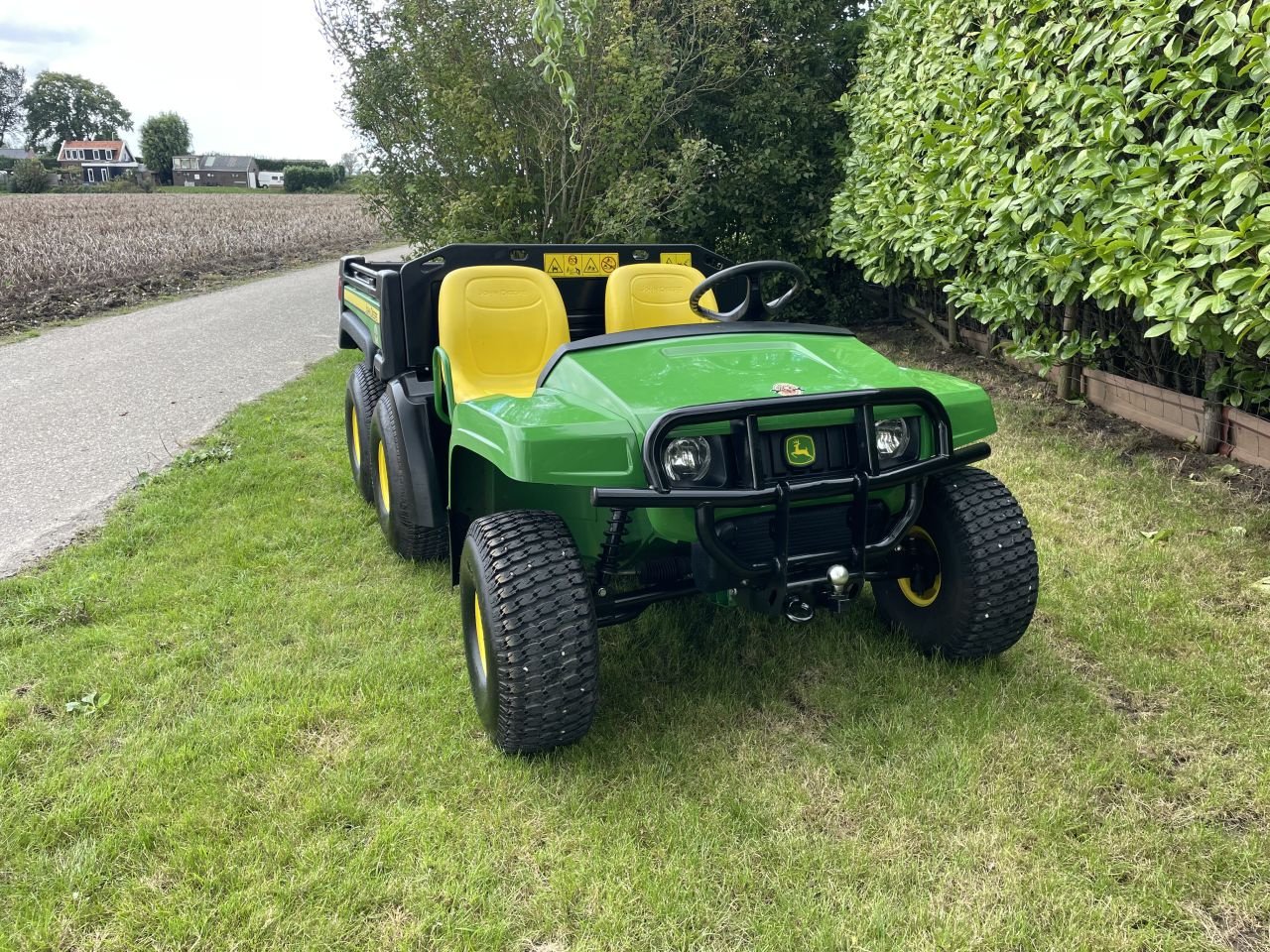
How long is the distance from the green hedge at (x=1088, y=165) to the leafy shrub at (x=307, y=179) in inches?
2246

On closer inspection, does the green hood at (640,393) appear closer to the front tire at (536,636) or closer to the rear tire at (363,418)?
the front tire at (536,636)

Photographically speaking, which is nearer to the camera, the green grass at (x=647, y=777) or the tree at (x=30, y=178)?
the green grass at (x=647, y=777)

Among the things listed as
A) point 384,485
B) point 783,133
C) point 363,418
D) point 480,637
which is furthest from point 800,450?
point 783,133

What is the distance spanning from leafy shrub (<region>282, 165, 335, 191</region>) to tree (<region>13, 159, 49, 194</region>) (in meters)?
13.3

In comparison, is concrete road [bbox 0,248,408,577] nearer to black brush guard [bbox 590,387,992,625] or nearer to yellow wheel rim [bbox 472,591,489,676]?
yellow wheel rim [bbox 472,591,489,676]

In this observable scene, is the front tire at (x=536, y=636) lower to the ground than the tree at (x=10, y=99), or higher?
lower

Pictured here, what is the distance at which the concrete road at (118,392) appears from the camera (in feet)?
14.6

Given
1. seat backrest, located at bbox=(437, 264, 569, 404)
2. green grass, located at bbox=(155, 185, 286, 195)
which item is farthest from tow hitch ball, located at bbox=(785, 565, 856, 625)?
green grass, located at bbox=(155, 185, 286, 195)

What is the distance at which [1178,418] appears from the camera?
4.76 meters

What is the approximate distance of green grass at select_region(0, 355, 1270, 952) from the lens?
6.15 ft

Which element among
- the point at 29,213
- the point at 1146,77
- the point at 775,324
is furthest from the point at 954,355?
the point at 29,213

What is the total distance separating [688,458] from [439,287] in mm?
1857

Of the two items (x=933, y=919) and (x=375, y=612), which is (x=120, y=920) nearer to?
(x=375, y=612)

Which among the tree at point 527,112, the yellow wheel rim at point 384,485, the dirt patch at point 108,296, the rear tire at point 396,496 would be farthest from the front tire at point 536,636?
the dirt patch at point 108,296
